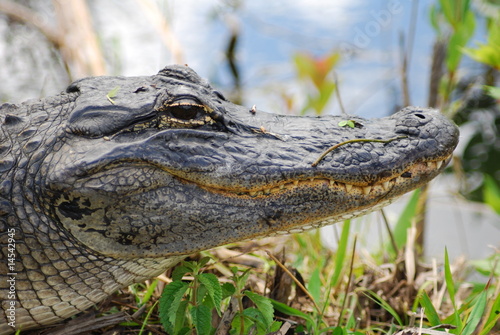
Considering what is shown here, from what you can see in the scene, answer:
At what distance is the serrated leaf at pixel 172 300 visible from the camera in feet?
5.62

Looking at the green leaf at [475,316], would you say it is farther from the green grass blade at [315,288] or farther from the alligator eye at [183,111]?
the alligator eye at [183,111]

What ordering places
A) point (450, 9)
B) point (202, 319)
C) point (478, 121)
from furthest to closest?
1. point (478, 121)
2. point (450, 9)
3. point (202, 319)

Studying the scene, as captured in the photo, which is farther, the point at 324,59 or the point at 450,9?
the point at 324,59

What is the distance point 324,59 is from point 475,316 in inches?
113

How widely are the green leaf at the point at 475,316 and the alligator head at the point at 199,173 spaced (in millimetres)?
524

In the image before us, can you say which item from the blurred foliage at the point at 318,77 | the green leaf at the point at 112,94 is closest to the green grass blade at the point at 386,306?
the green leaf at the point at 112,94

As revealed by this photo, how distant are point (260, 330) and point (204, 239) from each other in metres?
0.37

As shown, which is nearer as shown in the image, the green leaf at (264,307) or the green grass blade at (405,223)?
the green leaf at (264,307)

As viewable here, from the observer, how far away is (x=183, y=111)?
6.17 feet

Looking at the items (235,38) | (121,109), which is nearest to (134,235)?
(121,109)

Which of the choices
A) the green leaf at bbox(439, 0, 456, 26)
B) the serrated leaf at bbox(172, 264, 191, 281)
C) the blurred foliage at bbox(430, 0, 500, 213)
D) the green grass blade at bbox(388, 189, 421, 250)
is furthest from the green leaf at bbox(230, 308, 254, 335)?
the blurred foliage at bbox(430, 0, 500, 213)

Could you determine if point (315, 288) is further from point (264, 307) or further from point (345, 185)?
point (345, 185)

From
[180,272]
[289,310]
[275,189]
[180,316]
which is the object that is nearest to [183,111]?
[275,189]

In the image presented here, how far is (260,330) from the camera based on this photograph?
5.99 feet
